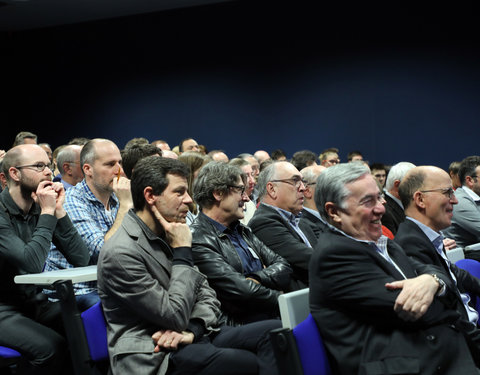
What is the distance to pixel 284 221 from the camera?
11.4 ft

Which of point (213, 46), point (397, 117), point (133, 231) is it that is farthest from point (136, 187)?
point (213, 46)

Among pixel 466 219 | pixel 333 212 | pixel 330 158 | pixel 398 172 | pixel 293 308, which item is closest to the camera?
pixel 293 308

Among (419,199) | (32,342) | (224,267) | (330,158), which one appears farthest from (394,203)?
(330,158)

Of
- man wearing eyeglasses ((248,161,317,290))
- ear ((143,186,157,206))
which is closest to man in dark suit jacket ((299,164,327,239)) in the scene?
man wearing eyeglasses ((248,161,317,290))

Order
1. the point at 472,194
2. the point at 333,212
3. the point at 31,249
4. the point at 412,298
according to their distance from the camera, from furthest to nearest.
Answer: the point at 472,194 < the point at 31,249 < the point at 333,212 < the point at 412,298

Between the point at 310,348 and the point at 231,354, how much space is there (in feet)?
1.41

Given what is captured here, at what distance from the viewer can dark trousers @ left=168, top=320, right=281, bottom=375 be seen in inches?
89.6

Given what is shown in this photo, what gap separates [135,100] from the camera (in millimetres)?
11445

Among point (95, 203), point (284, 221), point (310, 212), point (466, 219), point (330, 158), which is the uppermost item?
point (95, 203)

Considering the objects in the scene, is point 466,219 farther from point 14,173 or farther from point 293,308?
point 14,173

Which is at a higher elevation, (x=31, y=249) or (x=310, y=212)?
(x=31, y=249)

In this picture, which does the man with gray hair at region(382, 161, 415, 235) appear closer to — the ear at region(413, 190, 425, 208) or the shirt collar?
the shirt collar

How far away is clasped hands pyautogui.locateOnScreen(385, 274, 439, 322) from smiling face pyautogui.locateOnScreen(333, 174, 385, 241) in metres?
0.29

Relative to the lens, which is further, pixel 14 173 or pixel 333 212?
pixel 14 173
